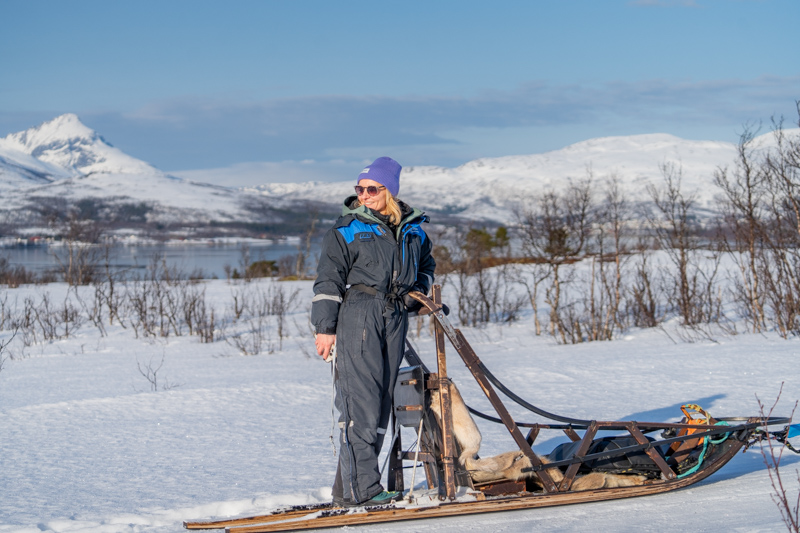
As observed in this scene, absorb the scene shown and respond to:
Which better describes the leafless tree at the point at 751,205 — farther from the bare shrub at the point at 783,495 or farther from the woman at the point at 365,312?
the woman at the point at 365,312

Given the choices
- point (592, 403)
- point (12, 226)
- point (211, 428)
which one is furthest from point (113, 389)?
point (12, 226)

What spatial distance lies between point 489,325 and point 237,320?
6.52 metres

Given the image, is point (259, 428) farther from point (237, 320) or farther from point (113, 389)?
point (237, 320)

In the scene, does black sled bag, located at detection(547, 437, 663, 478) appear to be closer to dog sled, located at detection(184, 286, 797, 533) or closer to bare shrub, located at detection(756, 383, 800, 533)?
dog sled, located at detection(184, 286, 797, 533)

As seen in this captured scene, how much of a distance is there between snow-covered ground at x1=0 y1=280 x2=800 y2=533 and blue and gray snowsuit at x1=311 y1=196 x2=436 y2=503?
442 millimetres

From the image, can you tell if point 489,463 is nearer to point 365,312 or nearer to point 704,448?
point 365,312

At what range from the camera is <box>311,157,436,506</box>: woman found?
3.88 meters

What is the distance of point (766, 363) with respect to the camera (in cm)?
884

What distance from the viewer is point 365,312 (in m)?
3.87

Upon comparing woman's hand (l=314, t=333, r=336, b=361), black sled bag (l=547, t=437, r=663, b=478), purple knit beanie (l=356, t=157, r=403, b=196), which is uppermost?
purple knit beanie (l=356, t=157, r=403, b=196)

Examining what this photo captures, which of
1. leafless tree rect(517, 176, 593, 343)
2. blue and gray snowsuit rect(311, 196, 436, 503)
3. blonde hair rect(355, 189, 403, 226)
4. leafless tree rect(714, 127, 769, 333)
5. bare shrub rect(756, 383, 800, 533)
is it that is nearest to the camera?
bare shrub rect(756, 383, 800, 533)

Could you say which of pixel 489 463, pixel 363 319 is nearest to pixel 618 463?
pixel 489 463

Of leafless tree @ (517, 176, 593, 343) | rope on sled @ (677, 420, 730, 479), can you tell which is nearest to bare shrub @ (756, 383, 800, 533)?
rope on sled @ (677, 420, 730, 479)

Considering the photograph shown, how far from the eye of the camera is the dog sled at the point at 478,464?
3.93m
